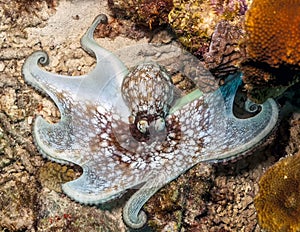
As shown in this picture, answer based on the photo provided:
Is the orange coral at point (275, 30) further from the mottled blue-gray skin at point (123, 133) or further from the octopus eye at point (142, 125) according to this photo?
the octopus eye at point (142, 125)

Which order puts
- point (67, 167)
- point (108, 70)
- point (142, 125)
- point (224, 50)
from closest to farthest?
point (224, 50) → point (142, 125) → point (108, 70) → point (67, 167)

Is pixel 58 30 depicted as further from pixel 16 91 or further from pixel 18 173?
pixel 18 173

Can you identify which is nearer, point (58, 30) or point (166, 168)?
point (166, 168)

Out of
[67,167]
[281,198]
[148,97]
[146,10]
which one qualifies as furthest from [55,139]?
[281,198]

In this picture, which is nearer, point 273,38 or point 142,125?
point 273,38

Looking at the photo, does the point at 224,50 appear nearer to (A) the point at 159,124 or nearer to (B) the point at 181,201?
(A) the point at 159,124

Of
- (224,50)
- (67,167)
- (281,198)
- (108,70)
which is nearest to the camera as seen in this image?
(281,198)

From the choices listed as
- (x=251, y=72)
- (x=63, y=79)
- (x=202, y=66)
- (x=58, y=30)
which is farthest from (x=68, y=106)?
(x=251, y=72)
